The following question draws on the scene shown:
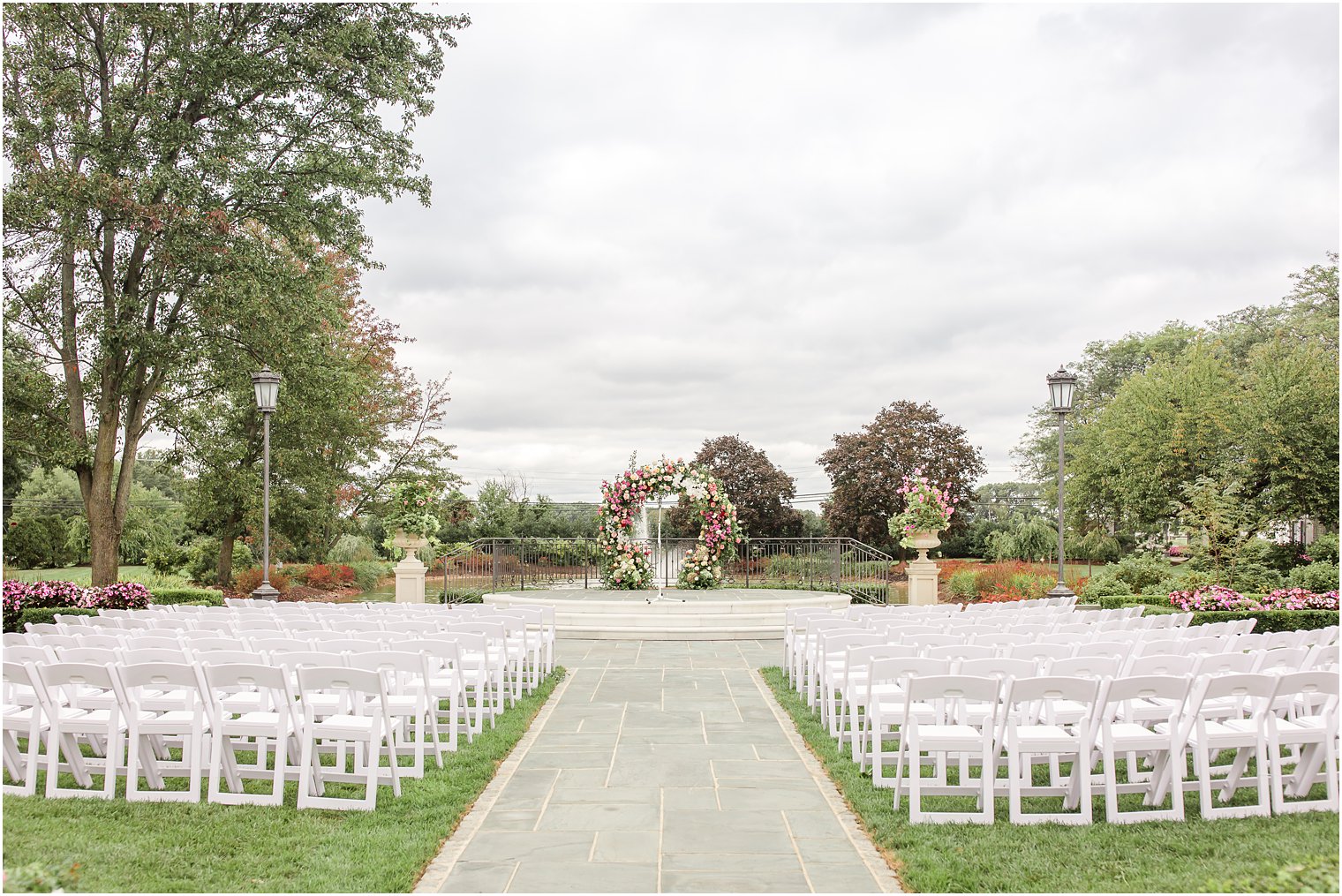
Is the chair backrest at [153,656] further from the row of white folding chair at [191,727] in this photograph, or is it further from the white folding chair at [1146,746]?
the white folding chair at [1146,746]

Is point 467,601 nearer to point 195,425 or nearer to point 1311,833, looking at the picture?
point 195,425

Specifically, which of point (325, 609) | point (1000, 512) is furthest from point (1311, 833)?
point (1000, 512)

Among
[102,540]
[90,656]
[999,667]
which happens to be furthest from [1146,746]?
[102,540]

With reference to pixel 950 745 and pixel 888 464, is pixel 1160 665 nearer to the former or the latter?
pixel 950 745

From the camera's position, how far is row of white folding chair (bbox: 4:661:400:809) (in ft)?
17.6

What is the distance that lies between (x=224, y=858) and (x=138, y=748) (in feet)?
4.94

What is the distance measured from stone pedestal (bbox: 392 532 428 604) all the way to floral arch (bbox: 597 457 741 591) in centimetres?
426

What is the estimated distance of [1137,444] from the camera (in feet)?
85.7

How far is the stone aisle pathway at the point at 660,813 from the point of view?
4324mm

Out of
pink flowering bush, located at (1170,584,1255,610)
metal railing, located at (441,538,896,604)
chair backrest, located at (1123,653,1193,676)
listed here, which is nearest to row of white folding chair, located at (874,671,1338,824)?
chair backrest, located at (1123,653,1193,676)

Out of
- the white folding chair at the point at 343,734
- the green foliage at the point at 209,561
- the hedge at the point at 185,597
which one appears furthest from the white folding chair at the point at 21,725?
the green foliage at the point at 209,561

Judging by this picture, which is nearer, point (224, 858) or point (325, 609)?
point (224, 858)

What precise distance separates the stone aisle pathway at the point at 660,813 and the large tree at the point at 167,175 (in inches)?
449

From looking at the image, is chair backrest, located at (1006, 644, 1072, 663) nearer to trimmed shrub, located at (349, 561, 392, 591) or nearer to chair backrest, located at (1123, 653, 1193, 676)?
chair backrest, located at (1123, 653, 1193, 676)
